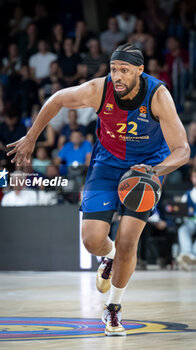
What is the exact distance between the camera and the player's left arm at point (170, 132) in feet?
16.2

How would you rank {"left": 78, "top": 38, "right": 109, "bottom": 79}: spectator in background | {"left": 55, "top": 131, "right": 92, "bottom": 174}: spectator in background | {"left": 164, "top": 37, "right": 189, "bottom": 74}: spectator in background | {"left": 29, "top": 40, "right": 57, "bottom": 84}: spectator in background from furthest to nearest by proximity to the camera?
1. {"left": 29, "top": 40, "right": 57, "bottom": 84}: spectator in background
2. {"left": 164, "top": 37, "right": 189, "bottom": 74}: spectator in background
3. {"left": 78, "top": 38, "right": 109, "bottom": 79}: spectator in background
4. {"left": 55, "top": 131, "right": 92, "bottom": 174}: spectator in background

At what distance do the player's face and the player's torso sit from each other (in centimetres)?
13

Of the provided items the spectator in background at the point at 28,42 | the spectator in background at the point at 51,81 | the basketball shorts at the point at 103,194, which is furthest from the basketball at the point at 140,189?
the spectator in background at the point at 28,42

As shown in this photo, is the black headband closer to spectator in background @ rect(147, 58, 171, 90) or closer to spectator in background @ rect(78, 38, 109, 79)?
spectator in background @ rect(147, 58, 171, 90)

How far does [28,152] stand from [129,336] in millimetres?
1583

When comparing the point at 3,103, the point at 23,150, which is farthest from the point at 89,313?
the point at 3,103

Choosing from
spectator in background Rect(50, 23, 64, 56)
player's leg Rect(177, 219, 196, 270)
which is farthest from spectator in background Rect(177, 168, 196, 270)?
spectator in background Rect(50, 23, 64, 56)

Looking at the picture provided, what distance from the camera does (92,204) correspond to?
225 inches

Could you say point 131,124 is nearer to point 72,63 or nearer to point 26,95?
point 72,63

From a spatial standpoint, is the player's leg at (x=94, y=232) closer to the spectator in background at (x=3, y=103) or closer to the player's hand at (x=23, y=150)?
the player's hand at (x=23, y=150)

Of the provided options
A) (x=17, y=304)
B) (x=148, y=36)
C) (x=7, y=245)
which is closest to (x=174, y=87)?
(x=148, y=36)

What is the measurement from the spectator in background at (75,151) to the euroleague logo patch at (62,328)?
670 cm

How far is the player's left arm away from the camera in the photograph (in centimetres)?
493

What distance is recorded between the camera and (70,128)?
45.4 ft
